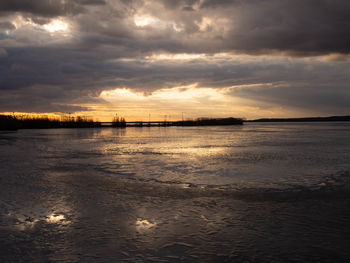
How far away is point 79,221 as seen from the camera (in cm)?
581

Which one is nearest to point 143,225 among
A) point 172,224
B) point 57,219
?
point 172,224

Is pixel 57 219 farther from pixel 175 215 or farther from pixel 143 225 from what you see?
pixel 175 215

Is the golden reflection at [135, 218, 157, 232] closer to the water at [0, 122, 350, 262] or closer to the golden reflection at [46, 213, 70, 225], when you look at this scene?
the water at [0, 122, 350, 262]

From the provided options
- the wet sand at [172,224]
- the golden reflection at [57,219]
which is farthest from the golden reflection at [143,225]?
the golden reflection at [57,219]

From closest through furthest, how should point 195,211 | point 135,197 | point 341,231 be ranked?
1. point 341,231
2. point 195,211
3. point 135,197

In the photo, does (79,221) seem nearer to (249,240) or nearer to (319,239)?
(249,240)

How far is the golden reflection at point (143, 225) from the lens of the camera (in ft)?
17.7

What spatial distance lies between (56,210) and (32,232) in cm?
130

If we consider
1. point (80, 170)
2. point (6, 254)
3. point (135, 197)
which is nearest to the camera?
point (6, 254)

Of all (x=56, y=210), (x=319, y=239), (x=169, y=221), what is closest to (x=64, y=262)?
(x=169, y=221)

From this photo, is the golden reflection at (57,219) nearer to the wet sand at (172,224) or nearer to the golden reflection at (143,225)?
the wet sand at (172,224)

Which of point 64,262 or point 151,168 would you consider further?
point 151,168

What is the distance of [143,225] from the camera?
5602 mm

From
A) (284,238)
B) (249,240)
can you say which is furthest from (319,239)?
(249,240)
